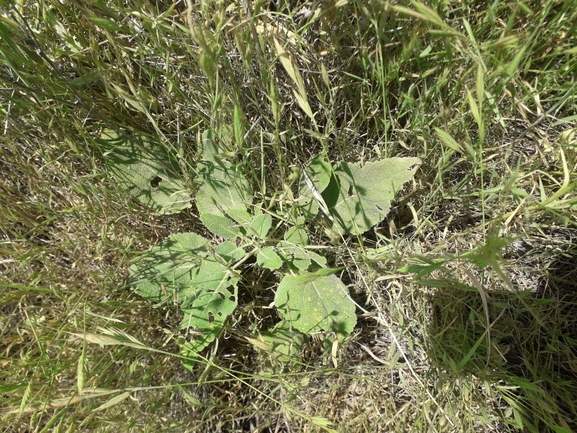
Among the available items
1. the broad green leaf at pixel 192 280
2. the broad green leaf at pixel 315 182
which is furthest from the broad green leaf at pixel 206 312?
the broad green leaf at pixel 315 182

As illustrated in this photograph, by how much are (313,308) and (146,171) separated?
58 centimetres

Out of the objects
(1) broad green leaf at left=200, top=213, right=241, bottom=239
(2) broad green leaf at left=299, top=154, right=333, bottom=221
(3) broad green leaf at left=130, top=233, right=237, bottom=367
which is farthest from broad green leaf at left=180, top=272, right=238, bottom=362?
(2) broad green leaf at left=299, top=154, right=333, bottom=221

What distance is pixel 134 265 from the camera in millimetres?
1127

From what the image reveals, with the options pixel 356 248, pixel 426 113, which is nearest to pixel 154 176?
pixel 356 248

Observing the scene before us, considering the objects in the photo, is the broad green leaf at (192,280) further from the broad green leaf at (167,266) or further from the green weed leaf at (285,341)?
the green weed leaf at (285,341)

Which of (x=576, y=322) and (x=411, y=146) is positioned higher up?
(x=411, y=146)

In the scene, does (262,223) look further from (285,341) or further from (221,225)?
(285,341)

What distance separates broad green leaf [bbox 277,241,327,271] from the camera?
1.07 metres

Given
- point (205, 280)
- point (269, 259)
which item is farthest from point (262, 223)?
point (205, 280)

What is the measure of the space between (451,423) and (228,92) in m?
0.92

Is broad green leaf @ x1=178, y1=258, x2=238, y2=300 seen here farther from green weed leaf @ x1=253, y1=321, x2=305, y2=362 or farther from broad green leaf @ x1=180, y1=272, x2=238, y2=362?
Result: green weed leaf @ x1=253, y1=321, x2=305, y2=362

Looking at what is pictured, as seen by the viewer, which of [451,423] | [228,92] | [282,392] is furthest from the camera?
[282,392]

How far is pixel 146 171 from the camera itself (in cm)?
118

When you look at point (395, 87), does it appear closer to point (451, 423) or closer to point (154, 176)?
point (154, 176)
